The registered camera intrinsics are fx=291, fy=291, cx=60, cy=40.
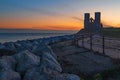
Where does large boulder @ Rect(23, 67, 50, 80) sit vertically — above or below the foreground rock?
above

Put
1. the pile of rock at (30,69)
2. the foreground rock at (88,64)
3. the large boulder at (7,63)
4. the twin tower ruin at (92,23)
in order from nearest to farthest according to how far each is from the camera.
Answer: the pile of rock at (30,69)
the large boulder at (7,63)
the foreground rock at (88,64)
the twin tower ruin at (92,23)

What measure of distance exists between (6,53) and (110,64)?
609 cm

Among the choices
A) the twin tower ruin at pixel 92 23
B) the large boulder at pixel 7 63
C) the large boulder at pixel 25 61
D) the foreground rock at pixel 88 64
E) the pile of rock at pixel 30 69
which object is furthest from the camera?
the twin tower ruin at pixel 92 23

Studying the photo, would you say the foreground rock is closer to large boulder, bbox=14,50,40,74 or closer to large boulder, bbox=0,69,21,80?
large boulder, bbox=14,50,40,74

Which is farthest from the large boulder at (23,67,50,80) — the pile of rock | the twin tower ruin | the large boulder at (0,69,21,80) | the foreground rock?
the twin tower ruin

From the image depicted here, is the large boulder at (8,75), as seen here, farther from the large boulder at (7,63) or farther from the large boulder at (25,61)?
the large boulder at (25,61)

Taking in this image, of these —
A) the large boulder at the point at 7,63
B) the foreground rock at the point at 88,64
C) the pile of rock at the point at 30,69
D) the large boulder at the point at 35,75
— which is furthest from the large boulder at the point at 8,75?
the foreground rock at the point at 88,64

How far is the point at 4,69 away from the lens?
432 inches

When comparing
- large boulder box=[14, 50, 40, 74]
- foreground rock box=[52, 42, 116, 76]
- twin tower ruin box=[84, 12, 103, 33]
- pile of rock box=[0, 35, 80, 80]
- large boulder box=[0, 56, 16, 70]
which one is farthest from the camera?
twin tower ruin box=[84, 12, 103, 33]

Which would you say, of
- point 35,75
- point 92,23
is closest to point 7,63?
point 35,75

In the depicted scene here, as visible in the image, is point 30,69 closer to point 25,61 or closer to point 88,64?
point 25,61

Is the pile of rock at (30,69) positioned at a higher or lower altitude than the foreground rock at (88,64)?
higher

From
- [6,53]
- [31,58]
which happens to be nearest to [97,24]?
[6,53]

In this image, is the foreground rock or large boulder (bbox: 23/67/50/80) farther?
the foreground rock
